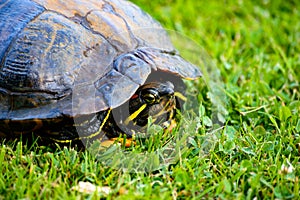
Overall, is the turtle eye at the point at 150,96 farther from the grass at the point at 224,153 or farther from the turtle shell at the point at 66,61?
the grass at the point at 224,153

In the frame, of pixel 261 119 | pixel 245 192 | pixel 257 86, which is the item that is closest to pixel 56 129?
pixel 245 192

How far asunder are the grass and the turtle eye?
11.5 inches

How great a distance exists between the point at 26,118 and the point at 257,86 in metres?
1.82

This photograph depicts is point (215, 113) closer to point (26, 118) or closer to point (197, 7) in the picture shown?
point (26, 118)

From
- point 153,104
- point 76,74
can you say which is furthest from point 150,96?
point 76,74

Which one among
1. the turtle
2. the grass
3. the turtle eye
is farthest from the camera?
the turtle eye

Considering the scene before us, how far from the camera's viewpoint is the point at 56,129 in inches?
99.5

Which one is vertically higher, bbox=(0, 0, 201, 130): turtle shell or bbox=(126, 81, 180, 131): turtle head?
bbox=(0, 0, 201, 130): turtle shell

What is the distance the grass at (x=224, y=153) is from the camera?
224 cm

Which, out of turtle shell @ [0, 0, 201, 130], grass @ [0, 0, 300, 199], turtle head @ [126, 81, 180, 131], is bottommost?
grass @ [0, 0, 300, 199]

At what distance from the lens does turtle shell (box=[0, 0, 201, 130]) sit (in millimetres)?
2455

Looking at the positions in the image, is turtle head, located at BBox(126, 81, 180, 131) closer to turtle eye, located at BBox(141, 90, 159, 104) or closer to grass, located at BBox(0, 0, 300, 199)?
turtle eye, located at BBox(141, 90, 159, 104)

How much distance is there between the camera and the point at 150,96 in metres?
2.60

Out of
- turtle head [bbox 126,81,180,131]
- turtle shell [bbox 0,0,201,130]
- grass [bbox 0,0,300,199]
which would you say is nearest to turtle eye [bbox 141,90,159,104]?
turtle head [bbox 126,81,180,131]
